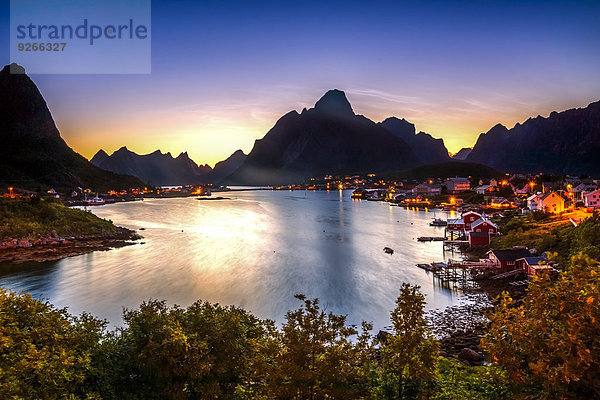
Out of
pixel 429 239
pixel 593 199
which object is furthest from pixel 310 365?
pixel 593 199

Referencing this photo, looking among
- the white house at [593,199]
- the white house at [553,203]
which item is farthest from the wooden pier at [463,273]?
the white house at [593,199]

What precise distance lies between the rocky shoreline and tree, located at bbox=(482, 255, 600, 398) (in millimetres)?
56060

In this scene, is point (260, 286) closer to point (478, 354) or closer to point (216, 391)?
point (478, 354)

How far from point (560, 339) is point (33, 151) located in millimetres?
204288

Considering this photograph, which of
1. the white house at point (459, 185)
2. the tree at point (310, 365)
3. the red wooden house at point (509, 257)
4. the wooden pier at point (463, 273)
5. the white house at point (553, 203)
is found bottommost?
the wooden pier at point (463, 273)

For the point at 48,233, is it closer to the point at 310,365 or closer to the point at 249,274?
the point at 249,274

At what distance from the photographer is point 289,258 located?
187ft

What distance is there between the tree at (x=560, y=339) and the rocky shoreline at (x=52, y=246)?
56060mm

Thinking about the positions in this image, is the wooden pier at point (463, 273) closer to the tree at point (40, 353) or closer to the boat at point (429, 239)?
the boat at point (429, 239)

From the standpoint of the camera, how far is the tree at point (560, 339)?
33.8 feet

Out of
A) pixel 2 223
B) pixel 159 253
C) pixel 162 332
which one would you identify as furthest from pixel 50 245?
pixel 162 332

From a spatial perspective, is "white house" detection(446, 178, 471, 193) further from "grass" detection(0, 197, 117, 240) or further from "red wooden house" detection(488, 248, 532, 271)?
"grass" detection(0, 197, 117, 240)

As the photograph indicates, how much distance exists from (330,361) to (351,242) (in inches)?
2313

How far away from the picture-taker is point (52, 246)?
56.2m
